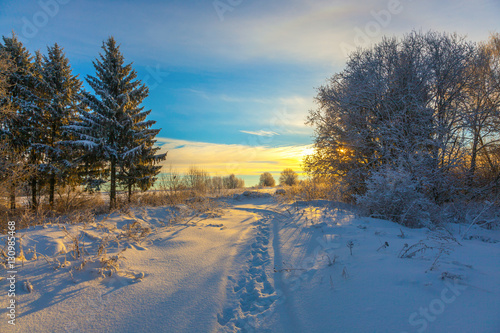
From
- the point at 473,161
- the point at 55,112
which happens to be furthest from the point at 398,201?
the point at 55,112

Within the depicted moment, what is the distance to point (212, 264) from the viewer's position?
12.1ft

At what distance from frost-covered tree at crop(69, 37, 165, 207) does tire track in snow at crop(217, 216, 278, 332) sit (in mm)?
13447

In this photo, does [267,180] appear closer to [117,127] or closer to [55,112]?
[117,127]

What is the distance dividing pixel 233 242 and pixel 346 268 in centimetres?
266

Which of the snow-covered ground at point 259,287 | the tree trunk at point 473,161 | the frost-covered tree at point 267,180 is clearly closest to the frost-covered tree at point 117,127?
the snow-covered ground at point 259,287

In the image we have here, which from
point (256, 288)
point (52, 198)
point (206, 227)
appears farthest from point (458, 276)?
point (52, 198)

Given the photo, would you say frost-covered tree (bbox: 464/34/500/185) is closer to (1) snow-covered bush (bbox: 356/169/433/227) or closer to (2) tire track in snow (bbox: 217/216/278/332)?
(1) snow-covered bush (bbox: 356/169/433/227)

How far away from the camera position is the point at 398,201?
545cm

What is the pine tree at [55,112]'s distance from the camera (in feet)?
48.6

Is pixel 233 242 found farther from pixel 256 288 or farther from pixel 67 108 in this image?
pixel 67 108

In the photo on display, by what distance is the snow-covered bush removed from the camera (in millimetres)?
5270

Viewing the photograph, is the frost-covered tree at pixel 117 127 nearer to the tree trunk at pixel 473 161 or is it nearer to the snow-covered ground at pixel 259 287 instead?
the snow-covered ground at pixel 259 287

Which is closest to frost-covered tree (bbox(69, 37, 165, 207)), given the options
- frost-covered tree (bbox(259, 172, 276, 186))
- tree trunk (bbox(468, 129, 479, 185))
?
tree trunk (bbox(468, 129, 479, 185))

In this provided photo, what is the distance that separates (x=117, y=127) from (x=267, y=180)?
24587 millimetres
